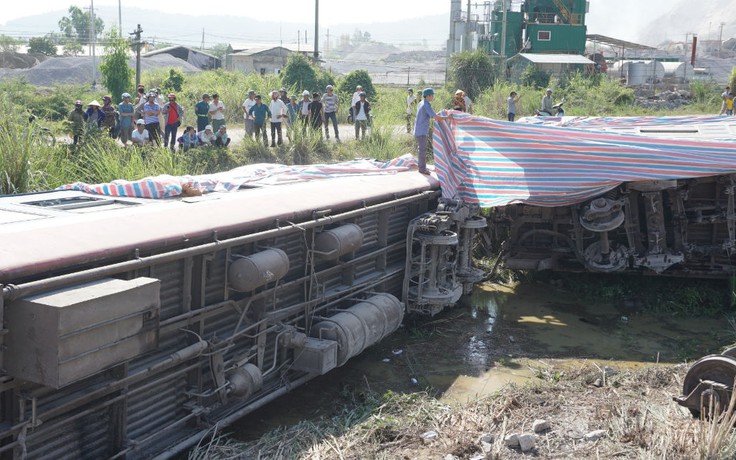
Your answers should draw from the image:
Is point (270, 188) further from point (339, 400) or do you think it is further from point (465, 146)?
point (465, 146)

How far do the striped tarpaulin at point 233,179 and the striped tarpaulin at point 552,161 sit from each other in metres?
0.77

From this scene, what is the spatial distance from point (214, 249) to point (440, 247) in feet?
13.8

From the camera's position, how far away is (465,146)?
38.4ft

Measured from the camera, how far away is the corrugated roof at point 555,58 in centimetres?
3912

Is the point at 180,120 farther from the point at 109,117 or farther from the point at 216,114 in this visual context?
the point at 109,117

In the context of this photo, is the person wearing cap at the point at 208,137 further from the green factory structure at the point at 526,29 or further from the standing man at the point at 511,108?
the green factory structure at the point at 526,29

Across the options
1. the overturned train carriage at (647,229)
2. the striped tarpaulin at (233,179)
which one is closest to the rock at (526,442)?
the striped tarpaulin at (233,179)

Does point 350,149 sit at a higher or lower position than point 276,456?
higher

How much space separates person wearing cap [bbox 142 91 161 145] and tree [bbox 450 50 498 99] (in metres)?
15.1

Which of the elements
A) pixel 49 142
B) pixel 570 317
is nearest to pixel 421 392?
pixel 570 317

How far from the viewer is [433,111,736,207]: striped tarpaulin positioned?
10.7 m

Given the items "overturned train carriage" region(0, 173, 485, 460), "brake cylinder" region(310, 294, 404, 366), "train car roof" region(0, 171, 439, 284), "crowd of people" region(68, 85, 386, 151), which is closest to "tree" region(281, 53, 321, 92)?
"crowd of people" region(68, 85, 386, 151)

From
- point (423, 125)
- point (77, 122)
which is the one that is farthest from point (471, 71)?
point (423, 125)

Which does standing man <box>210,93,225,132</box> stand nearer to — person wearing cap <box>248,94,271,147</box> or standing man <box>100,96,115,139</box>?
person wearing cap <box>248,94,271,147</box>
